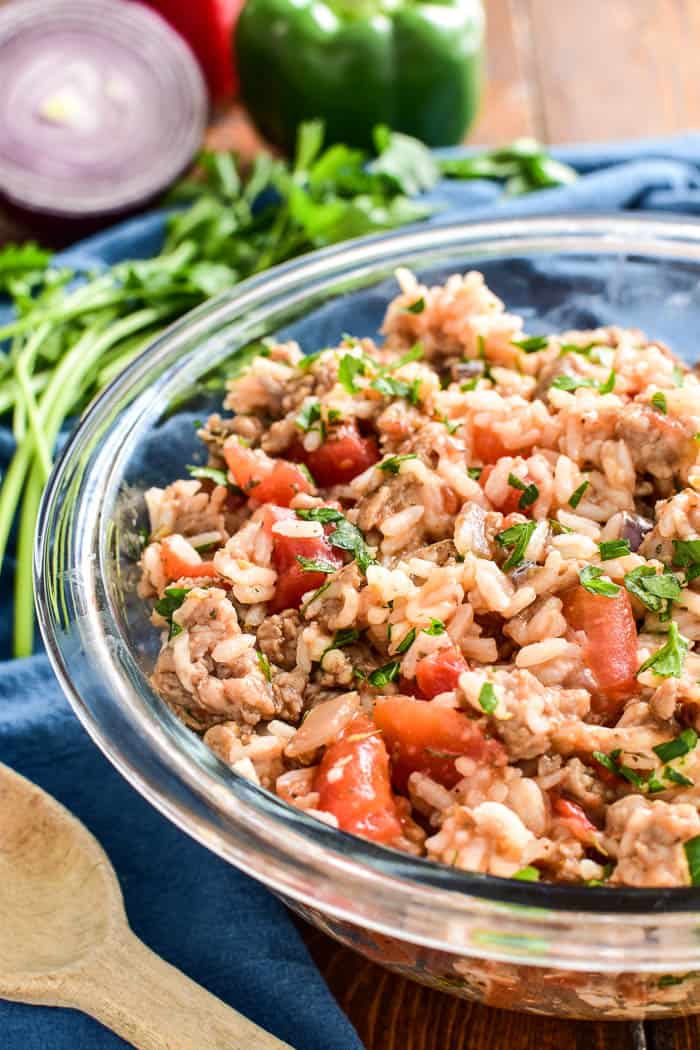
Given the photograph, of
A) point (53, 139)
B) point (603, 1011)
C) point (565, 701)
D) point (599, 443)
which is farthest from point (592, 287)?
point (53, 139)

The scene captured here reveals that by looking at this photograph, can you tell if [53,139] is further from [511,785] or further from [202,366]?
[511,785]

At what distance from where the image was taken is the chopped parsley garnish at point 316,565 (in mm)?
2638

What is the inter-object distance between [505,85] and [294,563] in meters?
3.84

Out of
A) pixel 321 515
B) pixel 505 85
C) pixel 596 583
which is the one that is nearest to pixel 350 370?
pixel 321 515

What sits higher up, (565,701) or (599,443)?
(599,443)

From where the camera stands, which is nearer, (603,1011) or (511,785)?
(511,785)

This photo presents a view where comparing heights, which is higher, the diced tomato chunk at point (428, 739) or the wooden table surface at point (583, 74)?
the wooden table surface at point (583, 74)

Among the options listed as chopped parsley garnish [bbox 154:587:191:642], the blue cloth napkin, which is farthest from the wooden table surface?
chopped parsley garnish [bbox 154:587:191:642]

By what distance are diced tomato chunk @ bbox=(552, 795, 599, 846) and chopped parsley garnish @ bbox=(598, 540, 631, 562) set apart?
1.64ft

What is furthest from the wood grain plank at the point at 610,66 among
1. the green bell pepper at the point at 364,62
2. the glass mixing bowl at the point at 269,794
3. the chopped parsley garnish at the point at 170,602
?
the chopped parsley garnish at the point at 170,602

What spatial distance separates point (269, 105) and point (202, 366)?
241 cm

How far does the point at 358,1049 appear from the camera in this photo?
2.60 meters

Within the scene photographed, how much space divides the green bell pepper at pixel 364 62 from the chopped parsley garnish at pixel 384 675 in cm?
336

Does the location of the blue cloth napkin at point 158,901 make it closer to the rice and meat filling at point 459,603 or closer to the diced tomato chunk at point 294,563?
the rice and meat filling at point 459,603
